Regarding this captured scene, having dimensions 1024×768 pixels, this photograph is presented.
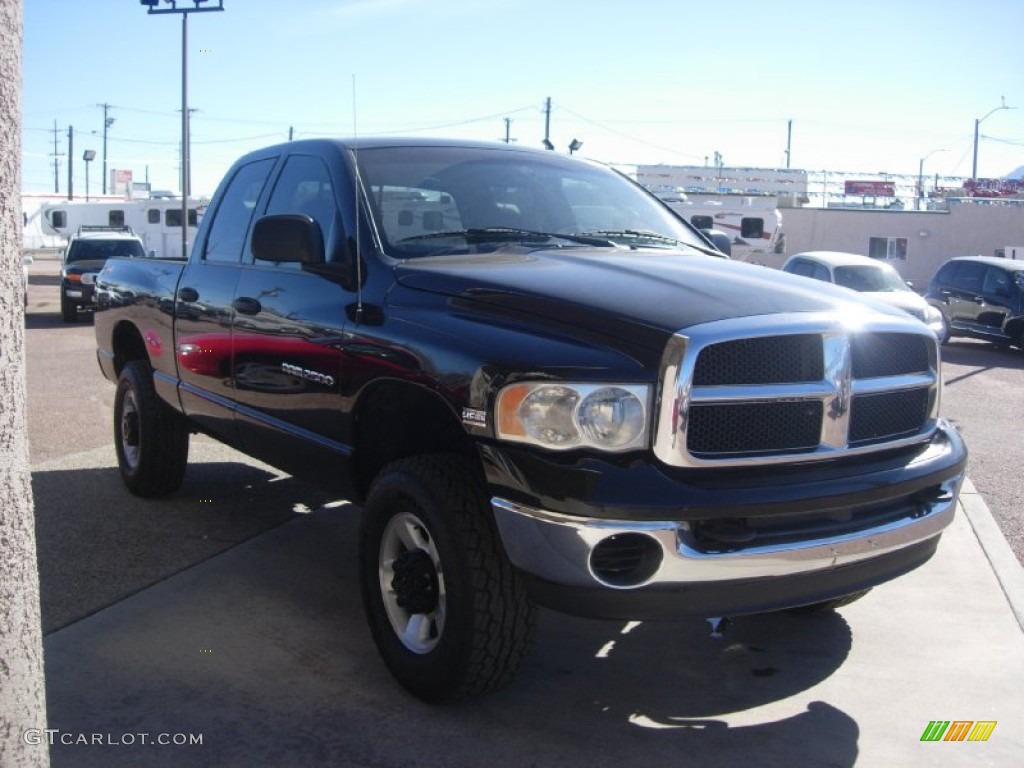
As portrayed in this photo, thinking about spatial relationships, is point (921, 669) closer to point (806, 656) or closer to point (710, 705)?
point (806, 656)

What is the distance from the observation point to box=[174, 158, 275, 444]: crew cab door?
511 centimetres

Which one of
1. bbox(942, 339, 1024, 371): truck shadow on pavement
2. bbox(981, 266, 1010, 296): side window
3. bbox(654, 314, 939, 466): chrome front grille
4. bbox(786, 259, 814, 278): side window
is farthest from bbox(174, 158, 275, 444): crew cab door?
bbox(981, 266, 1010, 296): side window

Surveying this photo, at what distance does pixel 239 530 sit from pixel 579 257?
279 cm

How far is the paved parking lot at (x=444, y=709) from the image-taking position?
3.42 meters

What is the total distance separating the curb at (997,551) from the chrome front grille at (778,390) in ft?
5.84

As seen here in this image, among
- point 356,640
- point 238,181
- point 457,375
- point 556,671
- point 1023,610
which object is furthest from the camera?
point 238,181

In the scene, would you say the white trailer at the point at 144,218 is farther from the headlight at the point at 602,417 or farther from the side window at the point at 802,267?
the headlight at the point at 602,417

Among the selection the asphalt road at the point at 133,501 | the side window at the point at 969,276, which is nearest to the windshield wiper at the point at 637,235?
the asphalt road at the point at 133,501

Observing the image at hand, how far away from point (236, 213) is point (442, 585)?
283cm

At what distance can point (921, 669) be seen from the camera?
4.14m

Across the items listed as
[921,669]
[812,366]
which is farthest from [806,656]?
[812,366]

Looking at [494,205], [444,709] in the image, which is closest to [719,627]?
[444,709]

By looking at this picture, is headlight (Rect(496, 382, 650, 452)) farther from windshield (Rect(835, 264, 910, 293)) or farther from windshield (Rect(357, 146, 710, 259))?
windshield (Rect(835, 264, 910, 293))

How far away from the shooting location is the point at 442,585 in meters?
3.46
